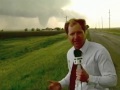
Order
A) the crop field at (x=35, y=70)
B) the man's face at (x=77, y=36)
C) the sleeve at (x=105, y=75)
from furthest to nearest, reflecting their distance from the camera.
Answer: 1. the crop field at (x=35, y=70)
2. the man's face at (x=77, y=36)
3. the sleeve at (x=105, y=75)

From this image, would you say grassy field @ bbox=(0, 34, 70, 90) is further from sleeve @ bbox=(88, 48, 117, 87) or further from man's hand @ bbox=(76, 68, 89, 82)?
man's hand @ bbox=(76, 68, 89, 82)

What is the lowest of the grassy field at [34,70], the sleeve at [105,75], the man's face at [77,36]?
the grassy field at [34,70]

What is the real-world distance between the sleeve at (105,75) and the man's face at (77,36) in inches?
8.6

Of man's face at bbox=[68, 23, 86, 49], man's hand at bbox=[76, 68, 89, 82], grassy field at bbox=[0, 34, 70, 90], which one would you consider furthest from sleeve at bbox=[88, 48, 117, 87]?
grassy field at bbox=[0, 34, 70, 90]

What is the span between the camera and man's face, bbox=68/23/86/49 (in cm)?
309

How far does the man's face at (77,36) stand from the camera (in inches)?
122

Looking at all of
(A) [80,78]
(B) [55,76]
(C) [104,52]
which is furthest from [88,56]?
(B) [55,76]

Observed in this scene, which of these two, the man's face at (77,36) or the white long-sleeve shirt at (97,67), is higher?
the man's face at (77,36)

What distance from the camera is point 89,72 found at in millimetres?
3074

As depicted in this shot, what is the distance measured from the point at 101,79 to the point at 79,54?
0.32 metres

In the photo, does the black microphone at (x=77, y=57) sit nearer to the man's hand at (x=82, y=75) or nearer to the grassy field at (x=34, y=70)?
the man's hand at (x=82, y=75)

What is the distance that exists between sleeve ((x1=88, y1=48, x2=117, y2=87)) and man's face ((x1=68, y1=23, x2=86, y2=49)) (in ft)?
0.72

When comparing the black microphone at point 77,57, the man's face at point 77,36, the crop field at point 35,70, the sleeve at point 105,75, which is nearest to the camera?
the black microphone at point 77,57

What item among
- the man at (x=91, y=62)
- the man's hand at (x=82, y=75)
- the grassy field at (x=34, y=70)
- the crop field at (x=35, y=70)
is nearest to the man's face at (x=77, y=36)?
the man at (x=91, y=62)
